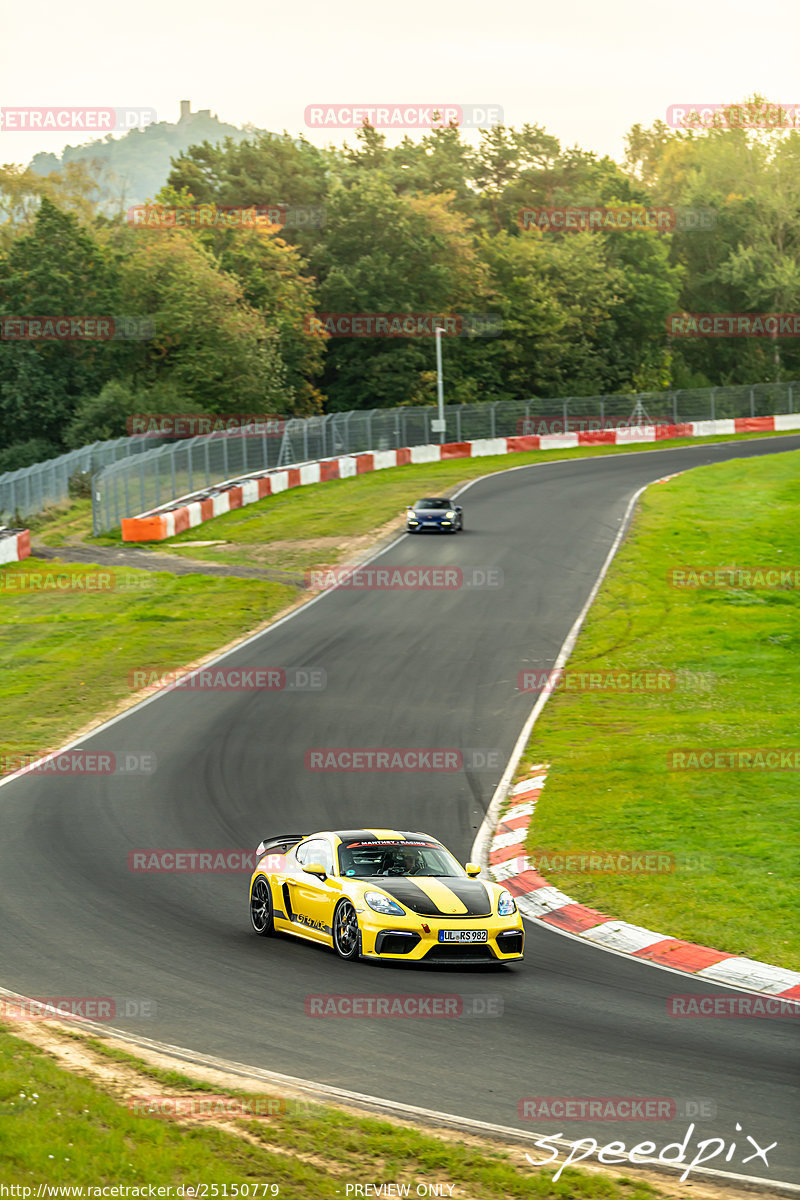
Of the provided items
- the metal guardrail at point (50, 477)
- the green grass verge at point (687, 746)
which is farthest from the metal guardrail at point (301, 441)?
the green grass verge at point (687, 746)

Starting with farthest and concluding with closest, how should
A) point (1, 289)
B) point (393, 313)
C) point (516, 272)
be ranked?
point (516, 272) < point (393, 313) < point (1, 289)

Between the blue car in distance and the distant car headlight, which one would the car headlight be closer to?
the distant car headlight

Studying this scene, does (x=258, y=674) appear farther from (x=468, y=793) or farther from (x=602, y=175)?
(x=602, y=175)

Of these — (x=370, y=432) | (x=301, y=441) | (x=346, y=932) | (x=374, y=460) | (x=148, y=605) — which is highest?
(x=370, y=432)

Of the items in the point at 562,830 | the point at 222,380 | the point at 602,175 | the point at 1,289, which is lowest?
the point at 562,830

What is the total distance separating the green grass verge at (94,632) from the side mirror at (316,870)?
34.0ft

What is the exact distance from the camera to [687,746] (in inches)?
874

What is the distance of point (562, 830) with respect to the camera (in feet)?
61.3

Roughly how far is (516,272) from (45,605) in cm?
5850

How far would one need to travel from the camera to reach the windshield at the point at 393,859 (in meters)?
14.2

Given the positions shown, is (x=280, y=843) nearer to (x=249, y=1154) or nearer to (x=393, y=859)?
(x=393, y=859)

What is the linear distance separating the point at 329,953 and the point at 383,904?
1.00 metres

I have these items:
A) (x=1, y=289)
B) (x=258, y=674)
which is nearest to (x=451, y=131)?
(x=1, y=289)

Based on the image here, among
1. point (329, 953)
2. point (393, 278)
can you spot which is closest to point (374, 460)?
point (393, 278)
